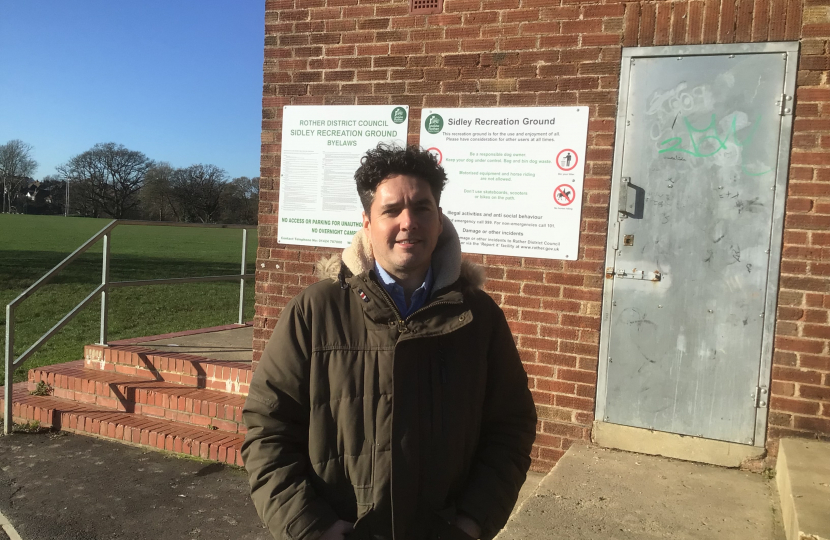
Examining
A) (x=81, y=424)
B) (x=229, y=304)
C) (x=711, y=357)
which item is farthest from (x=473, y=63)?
(x=229, y=304)

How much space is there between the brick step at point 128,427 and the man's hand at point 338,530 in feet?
10.7

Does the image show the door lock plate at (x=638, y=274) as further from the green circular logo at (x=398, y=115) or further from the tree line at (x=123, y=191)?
the tree line at (x=123, y=191)

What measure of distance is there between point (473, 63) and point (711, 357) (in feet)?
7.63

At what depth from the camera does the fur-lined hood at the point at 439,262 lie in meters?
1.95

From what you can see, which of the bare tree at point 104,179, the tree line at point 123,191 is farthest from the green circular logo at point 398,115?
the bare tree at point 104,179

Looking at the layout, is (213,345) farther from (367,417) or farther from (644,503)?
(367,417)

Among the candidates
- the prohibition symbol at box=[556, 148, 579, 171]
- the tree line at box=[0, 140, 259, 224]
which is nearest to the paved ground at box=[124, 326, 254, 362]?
the prohibition symbol at box=[556, 148, 579, 171]

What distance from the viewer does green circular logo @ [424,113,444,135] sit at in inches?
181

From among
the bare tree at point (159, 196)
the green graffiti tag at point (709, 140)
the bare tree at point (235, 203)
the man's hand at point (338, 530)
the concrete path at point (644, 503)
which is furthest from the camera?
the bare tree at point (159, 196)

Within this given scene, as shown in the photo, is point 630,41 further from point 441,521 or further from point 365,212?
point 441,521

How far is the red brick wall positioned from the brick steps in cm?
63

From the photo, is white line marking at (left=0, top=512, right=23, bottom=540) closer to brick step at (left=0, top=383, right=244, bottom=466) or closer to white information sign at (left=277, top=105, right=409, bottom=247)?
brick step at (left=0, top=383, right=244, bottom=466)

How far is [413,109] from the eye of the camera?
468 cm

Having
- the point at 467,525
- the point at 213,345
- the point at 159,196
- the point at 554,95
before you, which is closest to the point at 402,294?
the point at 467,525
